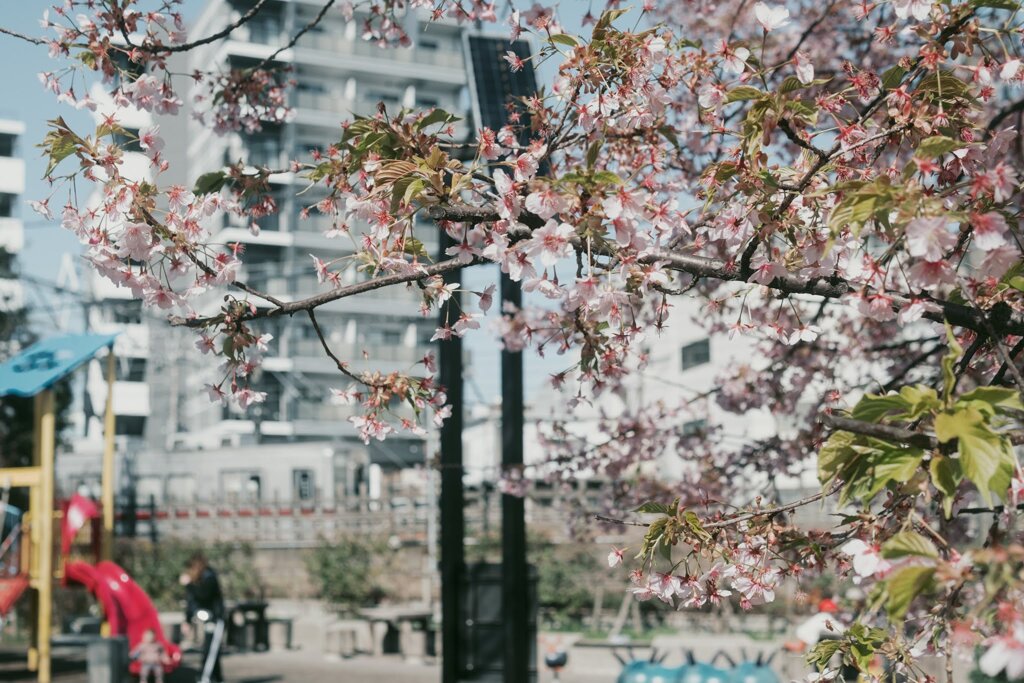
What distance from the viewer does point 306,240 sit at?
42.0m

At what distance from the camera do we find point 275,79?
5.94 metres

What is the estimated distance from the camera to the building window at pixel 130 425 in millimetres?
46844

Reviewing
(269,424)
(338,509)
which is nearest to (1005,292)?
(338,509)

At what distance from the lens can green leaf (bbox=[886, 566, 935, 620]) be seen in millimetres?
1812

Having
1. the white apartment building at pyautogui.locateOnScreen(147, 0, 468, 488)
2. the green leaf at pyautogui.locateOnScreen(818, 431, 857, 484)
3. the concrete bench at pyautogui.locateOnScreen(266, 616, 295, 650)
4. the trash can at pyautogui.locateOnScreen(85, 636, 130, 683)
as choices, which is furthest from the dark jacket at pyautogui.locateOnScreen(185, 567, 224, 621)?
the white apartment building at pyautogui.locateOnScreen(147, 0, 468, 488)

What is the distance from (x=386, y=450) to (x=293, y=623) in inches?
700

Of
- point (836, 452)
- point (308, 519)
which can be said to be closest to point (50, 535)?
point (836, 452)

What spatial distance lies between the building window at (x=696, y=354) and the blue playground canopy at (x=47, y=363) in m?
24.8

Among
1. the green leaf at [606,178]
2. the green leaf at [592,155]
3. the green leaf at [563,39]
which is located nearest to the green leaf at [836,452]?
the green leaf at [606,178]

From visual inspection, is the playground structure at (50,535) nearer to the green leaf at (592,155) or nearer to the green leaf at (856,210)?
the green leaf at (592,155)

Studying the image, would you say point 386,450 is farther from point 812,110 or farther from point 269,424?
point 812,110

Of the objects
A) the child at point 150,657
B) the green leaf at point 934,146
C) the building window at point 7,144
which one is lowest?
the child at point 150,657

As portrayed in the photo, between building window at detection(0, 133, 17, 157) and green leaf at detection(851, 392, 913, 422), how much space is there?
4782 cm

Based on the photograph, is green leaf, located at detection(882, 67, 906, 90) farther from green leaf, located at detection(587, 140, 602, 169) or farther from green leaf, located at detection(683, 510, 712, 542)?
green leaf, located at detection(683, 510, 712, 542)
